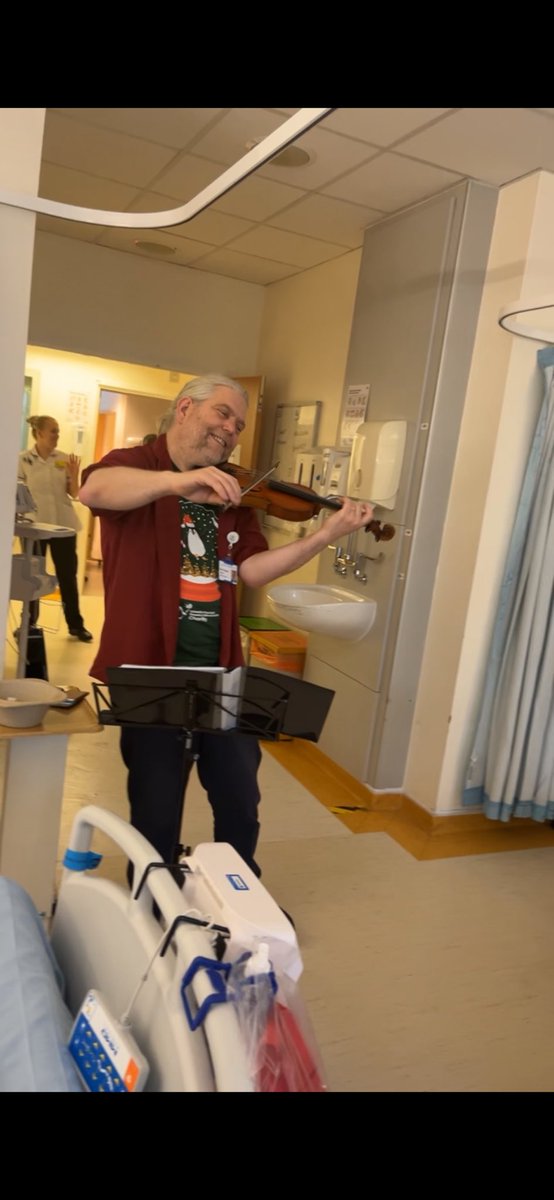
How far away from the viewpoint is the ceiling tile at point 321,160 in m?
2.80

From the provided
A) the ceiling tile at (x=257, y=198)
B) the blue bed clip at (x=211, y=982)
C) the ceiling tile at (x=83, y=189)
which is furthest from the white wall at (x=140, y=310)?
the blue bed clip at (x=211, y=982)

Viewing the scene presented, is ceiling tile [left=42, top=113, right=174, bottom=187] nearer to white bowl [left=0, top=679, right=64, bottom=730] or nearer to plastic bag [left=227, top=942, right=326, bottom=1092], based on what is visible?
white bowl [left=0, top=679, right=64, bottom=730]

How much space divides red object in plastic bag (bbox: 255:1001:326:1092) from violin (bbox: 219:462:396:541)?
5.32ft

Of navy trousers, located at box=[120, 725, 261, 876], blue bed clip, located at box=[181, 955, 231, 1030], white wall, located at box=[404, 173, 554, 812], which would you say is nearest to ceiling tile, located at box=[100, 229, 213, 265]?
white wall, located at box=[404, 173, 554, 812]

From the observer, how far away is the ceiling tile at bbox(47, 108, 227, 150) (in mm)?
2811

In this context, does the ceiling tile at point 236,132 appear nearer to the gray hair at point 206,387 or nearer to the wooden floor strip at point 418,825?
the gray hair at point 206,387

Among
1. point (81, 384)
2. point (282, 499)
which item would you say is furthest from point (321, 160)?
point (81, 384)

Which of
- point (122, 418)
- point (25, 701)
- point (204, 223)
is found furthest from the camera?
point (122, 418)

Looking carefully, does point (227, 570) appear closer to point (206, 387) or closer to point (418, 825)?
point (206, 387)

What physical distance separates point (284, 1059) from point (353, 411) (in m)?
3.25

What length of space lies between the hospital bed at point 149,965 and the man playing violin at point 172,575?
2.45 feet

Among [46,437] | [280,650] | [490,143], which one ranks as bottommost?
[280,650]

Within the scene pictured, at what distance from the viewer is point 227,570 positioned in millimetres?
1992
